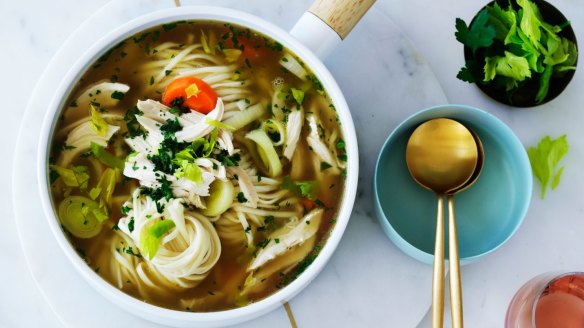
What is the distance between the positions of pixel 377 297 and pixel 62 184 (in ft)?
2.70

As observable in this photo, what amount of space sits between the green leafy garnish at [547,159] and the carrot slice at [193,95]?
0.93 meters

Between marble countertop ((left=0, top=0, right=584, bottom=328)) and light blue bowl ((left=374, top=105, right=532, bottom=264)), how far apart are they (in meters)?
0.09

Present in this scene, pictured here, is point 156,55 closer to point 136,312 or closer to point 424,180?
point 136,312

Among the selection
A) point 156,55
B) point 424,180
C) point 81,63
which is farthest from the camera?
point 424,180

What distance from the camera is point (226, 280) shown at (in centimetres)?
150

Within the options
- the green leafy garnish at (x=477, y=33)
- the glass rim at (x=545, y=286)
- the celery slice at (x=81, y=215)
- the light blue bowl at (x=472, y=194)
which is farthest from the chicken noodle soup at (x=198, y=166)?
the glass rim at (x=545, y=286)

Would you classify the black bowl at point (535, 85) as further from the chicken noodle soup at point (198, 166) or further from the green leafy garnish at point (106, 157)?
the green leafy garnish at point (106, 157)

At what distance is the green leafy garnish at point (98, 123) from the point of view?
1.46 meters

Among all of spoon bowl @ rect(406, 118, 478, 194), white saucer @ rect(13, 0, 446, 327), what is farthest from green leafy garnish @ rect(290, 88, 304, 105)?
spoon bowl @ rect(406, 118, 478, 194)

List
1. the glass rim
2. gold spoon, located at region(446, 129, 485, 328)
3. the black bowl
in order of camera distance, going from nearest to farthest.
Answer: gold spoon, located at region(446, 129, 485, 328) < the glass rim < the black bowl

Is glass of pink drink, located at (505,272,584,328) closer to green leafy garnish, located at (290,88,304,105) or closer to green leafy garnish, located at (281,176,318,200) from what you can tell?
Answer: green leafy garnish, located at (281,176,318,200)

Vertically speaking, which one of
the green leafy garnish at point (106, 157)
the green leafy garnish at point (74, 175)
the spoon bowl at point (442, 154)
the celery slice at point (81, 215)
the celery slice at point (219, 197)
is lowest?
the celery slice at point (81, 215)

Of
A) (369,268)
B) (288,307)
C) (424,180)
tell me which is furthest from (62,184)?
(424,180)

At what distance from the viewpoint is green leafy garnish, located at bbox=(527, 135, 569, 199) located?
5.85ft
